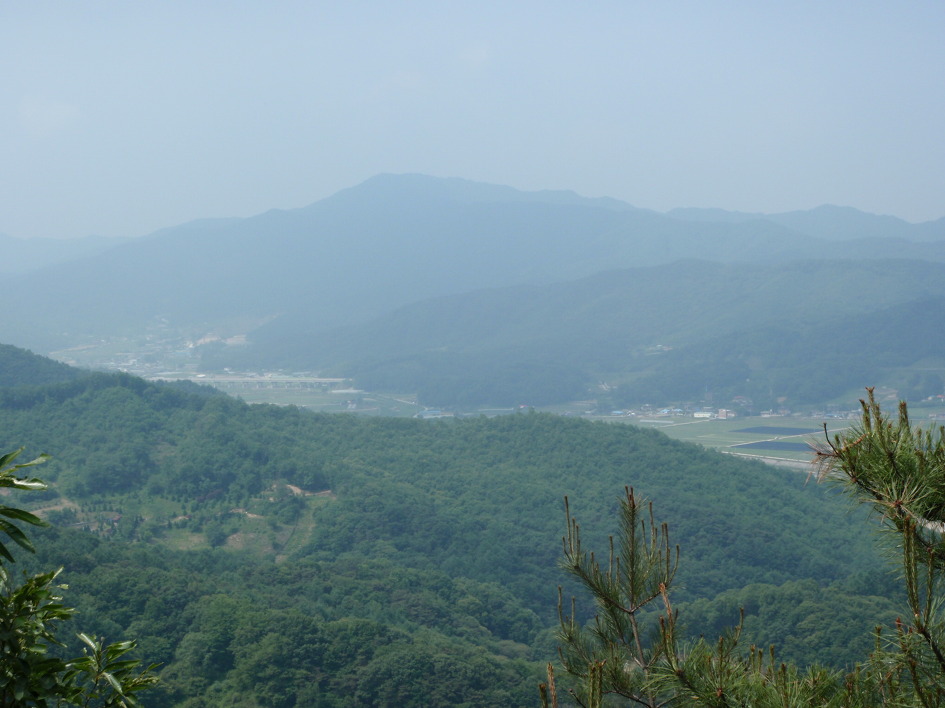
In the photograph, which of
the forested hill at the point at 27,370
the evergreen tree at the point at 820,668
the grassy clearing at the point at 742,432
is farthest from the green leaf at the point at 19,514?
the grassy clearing at the point at 742,432

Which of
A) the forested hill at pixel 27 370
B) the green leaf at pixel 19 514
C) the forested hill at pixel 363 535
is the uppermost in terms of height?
the forested hill at pixel 27 370

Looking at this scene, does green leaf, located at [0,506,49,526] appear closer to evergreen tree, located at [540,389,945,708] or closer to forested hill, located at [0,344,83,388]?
evergreen tree, located at [540,389,945,708]

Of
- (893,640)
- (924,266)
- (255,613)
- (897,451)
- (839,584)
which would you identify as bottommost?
(839,584)

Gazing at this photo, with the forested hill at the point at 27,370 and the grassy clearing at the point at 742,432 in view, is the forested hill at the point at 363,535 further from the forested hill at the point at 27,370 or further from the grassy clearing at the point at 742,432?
the grassy clearing at the point at 742,432

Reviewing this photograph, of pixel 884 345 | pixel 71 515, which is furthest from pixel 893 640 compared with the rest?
pixel 884 345

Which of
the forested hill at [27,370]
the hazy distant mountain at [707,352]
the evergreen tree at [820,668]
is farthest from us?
the hazy distant mountain at [707,352]

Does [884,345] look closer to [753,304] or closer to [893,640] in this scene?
[753,304]

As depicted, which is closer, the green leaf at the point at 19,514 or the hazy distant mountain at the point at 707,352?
the green leaf at the point at 19,514

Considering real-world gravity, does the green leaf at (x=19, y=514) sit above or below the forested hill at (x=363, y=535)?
above

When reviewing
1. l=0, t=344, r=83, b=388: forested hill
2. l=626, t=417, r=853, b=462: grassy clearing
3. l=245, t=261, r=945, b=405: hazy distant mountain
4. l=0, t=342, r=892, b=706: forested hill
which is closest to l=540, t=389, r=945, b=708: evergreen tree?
l=0, t=342, r=892, b=706: forested hill

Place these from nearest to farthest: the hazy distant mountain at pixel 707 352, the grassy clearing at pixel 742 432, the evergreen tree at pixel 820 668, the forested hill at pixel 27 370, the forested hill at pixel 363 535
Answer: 1. the evergreen tree at pixel 820 668
2. the forested hill at pixel 363 535
3. the forested hill at pixel 27 370
4. the grassy clearing at pixel 742 432
5. the hazy distant mountain at pixel 707 352
